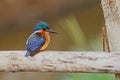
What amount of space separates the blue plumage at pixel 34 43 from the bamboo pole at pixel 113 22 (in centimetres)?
28

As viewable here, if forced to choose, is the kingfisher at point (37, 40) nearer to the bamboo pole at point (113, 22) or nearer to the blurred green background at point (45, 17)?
the bamboo pole at point (113, 22)

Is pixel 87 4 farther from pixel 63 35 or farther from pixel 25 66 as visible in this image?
pixel 25 66

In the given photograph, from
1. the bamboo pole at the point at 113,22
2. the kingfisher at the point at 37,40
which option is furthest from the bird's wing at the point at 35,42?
the bamboo pole at the point at 113,22

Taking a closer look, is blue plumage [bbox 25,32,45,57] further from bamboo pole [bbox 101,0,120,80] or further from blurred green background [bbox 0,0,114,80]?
blurred green background [bbox 0,0,114,80]

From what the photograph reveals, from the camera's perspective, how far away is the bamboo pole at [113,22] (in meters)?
2.12

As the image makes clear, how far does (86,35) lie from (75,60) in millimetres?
2413

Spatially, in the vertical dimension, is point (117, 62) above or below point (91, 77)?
above

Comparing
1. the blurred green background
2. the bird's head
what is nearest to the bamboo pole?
the bird's head

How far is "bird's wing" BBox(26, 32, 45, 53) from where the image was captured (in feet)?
7.10

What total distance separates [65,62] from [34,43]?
0.16 metres

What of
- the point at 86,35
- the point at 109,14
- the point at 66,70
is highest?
the point at 109,14

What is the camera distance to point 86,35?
4523 millimetres

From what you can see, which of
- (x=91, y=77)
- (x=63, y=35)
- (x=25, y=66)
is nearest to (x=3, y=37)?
(x=63, y=35)

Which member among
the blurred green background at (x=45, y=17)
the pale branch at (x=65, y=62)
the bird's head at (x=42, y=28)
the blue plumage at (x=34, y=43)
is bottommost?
the blurred green background at (x=45, y=17)
